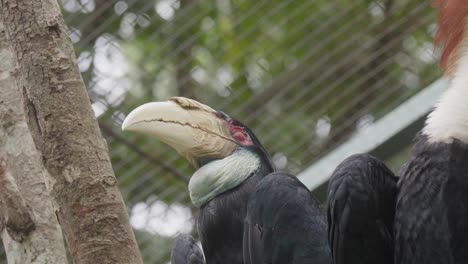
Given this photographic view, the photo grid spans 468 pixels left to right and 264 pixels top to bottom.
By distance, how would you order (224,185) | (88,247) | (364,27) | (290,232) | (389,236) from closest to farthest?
(88,247) → (389,236) → (290,232) → (224,185) → (364,27)

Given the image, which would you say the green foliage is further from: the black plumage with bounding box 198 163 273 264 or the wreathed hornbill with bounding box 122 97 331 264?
the black plumage with bounding box 198 163 273 264

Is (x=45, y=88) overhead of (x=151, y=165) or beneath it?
overhead

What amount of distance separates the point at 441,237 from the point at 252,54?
211 centimetres

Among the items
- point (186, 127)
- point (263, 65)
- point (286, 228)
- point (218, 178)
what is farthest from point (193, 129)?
point (263, 65)

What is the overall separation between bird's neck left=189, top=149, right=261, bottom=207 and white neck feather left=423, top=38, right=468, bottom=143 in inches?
26.4

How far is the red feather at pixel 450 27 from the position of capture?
235 cm

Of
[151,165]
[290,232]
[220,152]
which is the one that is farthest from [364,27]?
[290,232]

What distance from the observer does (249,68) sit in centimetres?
417

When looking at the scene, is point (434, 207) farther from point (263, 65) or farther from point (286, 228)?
point (263, 65)

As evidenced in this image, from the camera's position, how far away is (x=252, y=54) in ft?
13.7

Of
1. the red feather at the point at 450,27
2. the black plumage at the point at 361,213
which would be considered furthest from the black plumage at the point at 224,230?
the red feather at the point at 450,27

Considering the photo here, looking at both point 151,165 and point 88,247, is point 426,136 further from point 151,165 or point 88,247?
point 151,165

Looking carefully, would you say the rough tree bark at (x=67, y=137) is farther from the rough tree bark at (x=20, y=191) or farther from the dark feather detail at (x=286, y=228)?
the dark feather detail at (x=286, y=228)

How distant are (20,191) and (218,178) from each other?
28.5 inches
